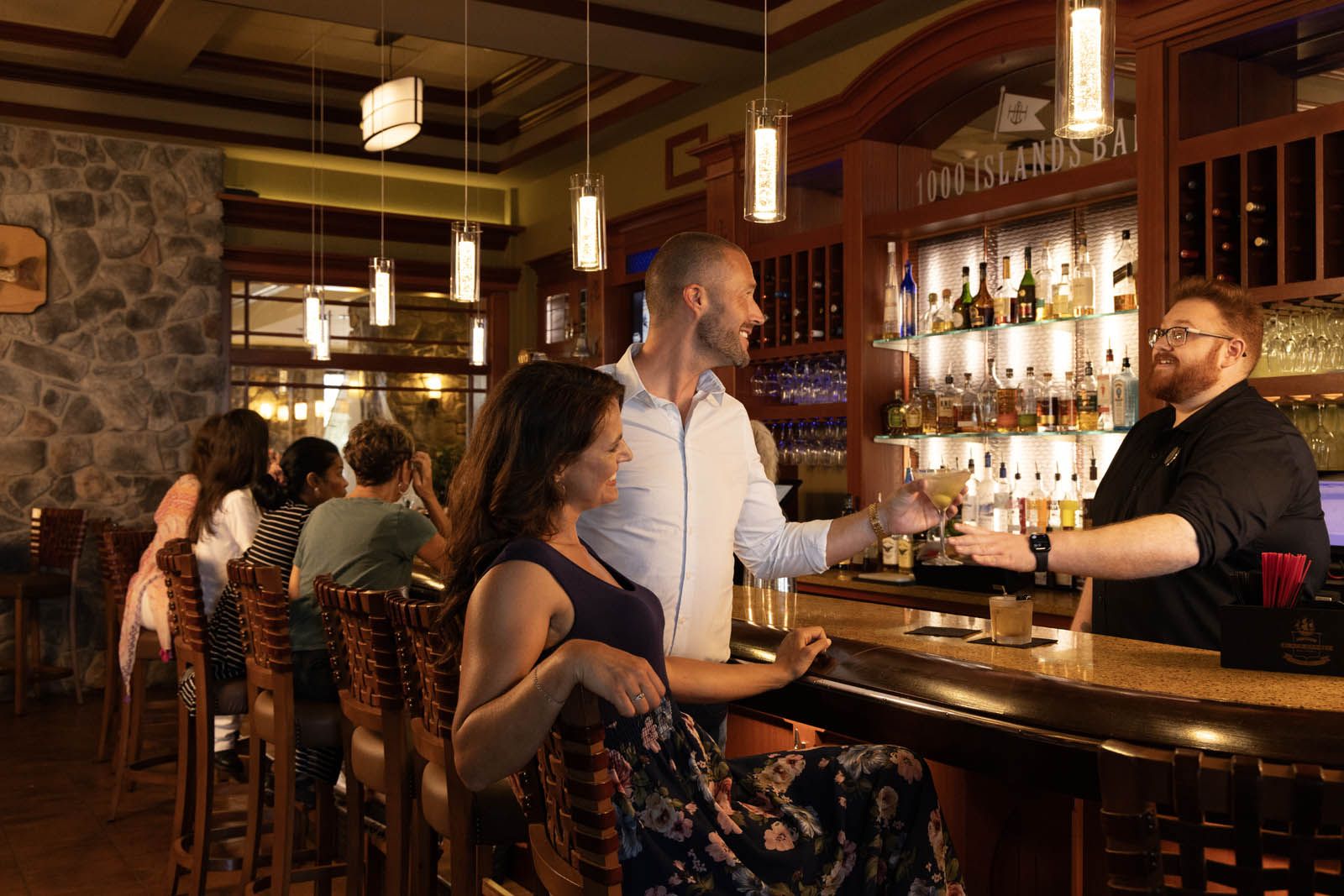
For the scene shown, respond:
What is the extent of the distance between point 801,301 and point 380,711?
370 cm

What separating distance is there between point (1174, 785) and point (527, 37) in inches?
214

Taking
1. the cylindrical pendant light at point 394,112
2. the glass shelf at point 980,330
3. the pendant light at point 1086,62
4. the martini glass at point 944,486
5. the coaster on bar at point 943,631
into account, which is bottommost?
the coaster on bar at point 943,631

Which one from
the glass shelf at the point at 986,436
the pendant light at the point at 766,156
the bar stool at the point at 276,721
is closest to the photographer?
the bar stool at the point at 276,721

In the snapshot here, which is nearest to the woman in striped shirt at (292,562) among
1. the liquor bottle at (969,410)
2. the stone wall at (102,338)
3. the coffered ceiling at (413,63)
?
the coffered ceiling at (413,63)

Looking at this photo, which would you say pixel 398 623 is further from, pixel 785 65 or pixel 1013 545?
pixel 785 65

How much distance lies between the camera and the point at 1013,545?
8.04 ft

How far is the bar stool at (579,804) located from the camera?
1.51 m

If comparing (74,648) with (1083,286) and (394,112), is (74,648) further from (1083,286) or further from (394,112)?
(1083,286)

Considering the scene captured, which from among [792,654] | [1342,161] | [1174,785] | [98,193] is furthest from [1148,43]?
[98,193]

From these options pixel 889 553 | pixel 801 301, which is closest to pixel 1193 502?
pixel 889 553

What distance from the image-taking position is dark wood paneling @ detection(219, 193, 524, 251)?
26.7 ft

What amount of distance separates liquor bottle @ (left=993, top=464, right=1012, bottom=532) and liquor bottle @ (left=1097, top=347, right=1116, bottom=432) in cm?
63

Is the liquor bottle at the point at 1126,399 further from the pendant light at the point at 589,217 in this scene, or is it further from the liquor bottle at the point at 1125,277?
the pendant light at the point at 589,217

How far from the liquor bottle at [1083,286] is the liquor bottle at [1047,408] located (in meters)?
0.33
